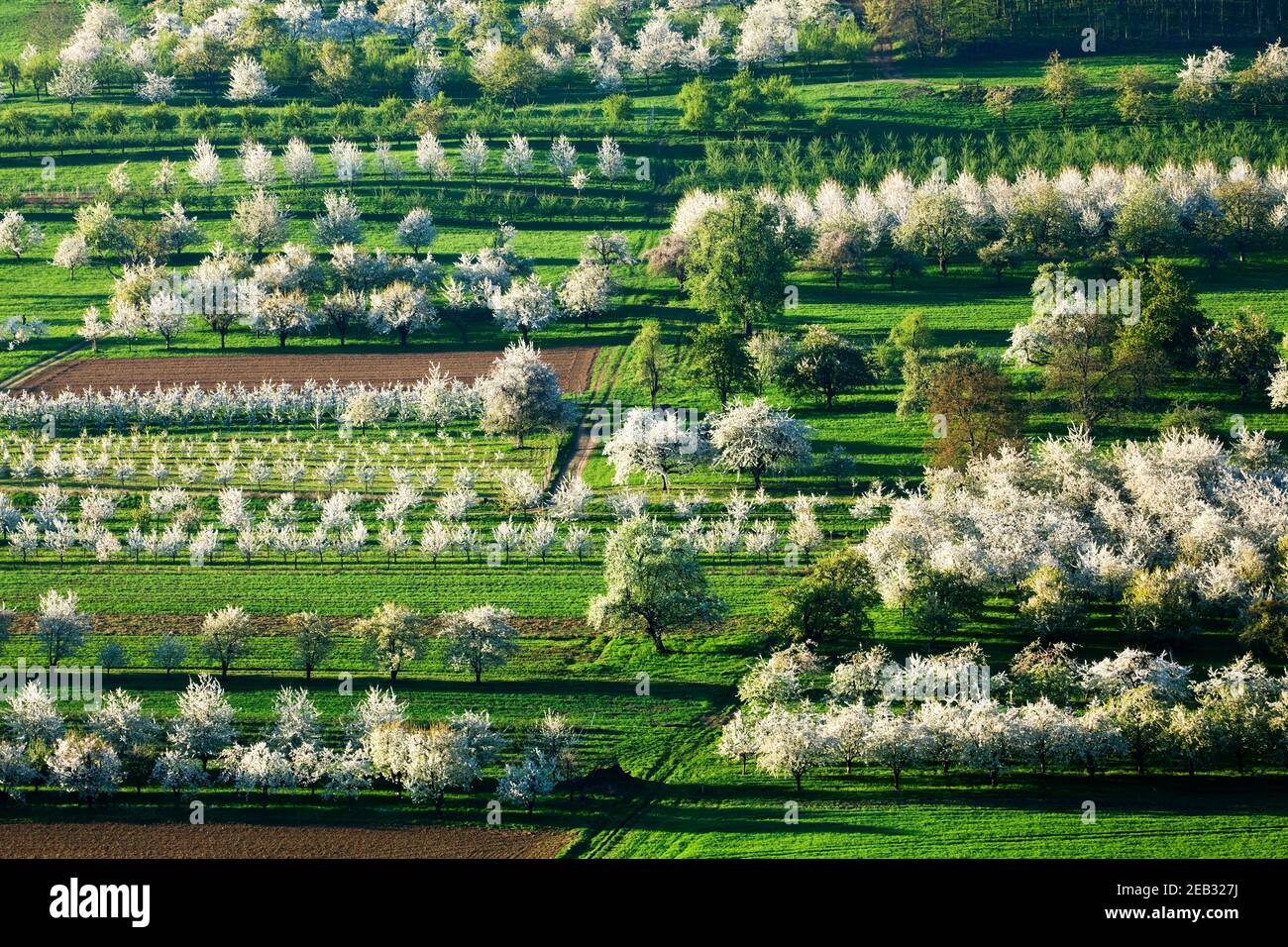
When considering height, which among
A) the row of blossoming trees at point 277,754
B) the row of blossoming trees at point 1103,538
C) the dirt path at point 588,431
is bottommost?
the row of blossoming trees at point 277,754

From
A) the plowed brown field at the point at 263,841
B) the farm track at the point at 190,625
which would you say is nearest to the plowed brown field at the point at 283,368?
the farm track at the point at 190,625

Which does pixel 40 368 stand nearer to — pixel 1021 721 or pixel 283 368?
pixel 283 368

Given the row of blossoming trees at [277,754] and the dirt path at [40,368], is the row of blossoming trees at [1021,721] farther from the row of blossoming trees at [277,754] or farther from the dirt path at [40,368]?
the dirt path at [40,368]

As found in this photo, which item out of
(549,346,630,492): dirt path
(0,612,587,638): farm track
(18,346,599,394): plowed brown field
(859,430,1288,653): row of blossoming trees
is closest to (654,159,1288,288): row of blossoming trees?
(549,346,630,492): dirt path

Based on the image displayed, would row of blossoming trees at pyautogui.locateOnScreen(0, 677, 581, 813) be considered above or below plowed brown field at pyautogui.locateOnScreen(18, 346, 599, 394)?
below

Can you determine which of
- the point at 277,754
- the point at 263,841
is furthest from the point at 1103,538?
the point at 263,841

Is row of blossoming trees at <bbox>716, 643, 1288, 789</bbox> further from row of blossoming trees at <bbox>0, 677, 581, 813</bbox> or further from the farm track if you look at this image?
the farm track

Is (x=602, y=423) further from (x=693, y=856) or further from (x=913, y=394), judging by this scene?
(x=693, y=856)
